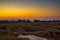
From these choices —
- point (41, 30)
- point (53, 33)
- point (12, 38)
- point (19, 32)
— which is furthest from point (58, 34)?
point (12, 38)

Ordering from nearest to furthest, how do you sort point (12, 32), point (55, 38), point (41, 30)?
1. point (55, 38)
2. point (12, 32)
3. point (41, 30)

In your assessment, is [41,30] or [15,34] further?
[41,30]

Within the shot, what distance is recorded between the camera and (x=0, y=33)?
34.9 ft

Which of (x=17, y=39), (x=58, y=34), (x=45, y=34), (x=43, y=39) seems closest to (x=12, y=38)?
(x=17, y=39)

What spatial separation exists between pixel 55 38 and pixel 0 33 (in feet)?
12.1

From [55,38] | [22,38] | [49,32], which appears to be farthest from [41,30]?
[22,38]

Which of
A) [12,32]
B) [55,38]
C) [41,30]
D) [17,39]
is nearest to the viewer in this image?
[17,39]

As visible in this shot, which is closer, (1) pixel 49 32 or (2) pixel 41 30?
(1) pixel 49 32

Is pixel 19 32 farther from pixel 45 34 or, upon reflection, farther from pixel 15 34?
pixel 45 34

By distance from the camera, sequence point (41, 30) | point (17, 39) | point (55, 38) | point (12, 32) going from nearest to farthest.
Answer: point (17, 39), point (55, 38), point (12, 32), point (41, 30)

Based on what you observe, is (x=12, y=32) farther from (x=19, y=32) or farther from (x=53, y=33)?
(x=53, y=33)

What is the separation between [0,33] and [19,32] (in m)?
1.28

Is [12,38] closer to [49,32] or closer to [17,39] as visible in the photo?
[17,39]

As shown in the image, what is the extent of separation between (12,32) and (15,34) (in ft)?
1.52
